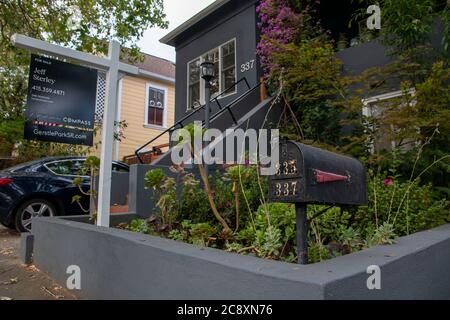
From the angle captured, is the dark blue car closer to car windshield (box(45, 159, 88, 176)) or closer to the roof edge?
car windshield (box(45, 159, 88, 176))

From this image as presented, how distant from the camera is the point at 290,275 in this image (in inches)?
64.3

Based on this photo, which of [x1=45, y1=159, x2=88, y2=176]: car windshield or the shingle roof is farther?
the shingle roof

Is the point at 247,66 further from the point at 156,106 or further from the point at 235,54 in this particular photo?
the point at 156,106

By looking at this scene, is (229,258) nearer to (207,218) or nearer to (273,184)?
(273,184)

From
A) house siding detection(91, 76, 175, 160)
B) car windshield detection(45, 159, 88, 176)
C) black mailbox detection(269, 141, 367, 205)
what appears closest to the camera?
black mailbox detection(269, 141, 367, 205)

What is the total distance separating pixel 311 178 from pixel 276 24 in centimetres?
715

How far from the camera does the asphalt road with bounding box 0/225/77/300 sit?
338 centimetres

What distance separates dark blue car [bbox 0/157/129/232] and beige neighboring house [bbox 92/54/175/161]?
7.15m

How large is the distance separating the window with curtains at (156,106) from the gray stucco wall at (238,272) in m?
12.8

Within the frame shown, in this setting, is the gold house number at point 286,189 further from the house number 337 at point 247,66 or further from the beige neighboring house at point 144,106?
the beige neighboring house at point 144,106

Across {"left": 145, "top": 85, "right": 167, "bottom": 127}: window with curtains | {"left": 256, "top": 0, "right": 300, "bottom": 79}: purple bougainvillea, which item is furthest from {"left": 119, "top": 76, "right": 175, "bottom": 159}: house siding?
{"left": 256, "top": 0, "right": 300, "bottom": 79}: purple bougainvillea

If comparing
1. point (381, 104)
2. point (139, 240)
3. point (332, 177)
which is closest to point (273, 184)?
point (332, 177)

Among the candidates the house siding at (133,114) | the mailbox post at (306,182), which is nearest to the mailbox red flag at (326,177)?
the mailbox post at (306,182)

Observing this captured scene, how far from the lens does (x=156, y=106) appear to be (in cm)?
1599
